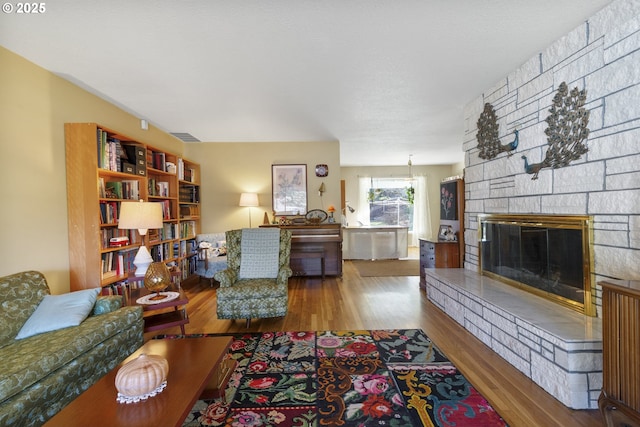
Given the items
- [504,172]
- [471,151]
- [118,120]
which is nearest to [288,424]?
[504,172]

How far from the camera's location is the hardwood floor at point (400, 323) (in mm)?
1628

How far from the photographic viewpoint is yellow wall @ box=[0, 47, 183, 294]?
2127mm

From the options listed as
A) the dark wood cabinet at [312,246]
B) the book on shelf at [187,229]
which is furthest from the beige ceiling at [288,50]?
the dark wood cabinet at [312,246]

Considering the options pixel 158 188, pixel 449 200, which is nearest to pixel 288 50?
pixel 158 188

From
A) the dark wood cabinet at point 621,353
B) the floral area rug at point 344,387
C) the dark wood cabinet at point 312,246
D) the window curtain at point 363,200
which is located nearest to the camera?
the dark wood cabinet at point 621,353

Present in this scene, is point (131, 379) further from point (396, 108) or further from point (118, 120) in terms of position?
point (396, 108)

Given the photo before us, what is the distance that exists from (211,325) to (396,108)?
3.31 m

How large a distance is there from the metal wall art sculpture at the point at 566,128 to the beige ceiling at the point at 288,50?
1.56 ft

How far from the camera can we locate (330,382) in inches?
74.9

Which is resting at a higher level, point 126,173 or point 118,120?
point 118,120

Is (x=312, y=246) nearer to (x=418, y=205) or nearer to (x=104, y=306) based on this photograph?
(x=104, y=306)

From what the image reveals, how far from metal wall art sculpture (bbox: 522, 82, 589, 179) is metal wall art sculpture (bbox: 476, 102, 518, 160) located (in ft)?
1.54

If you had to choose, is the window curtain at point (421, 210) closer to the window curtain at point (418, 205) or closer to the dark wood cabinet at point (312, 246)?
the window curtain at point (418, 205)

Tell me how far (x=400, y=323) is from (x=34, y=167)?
358cm
